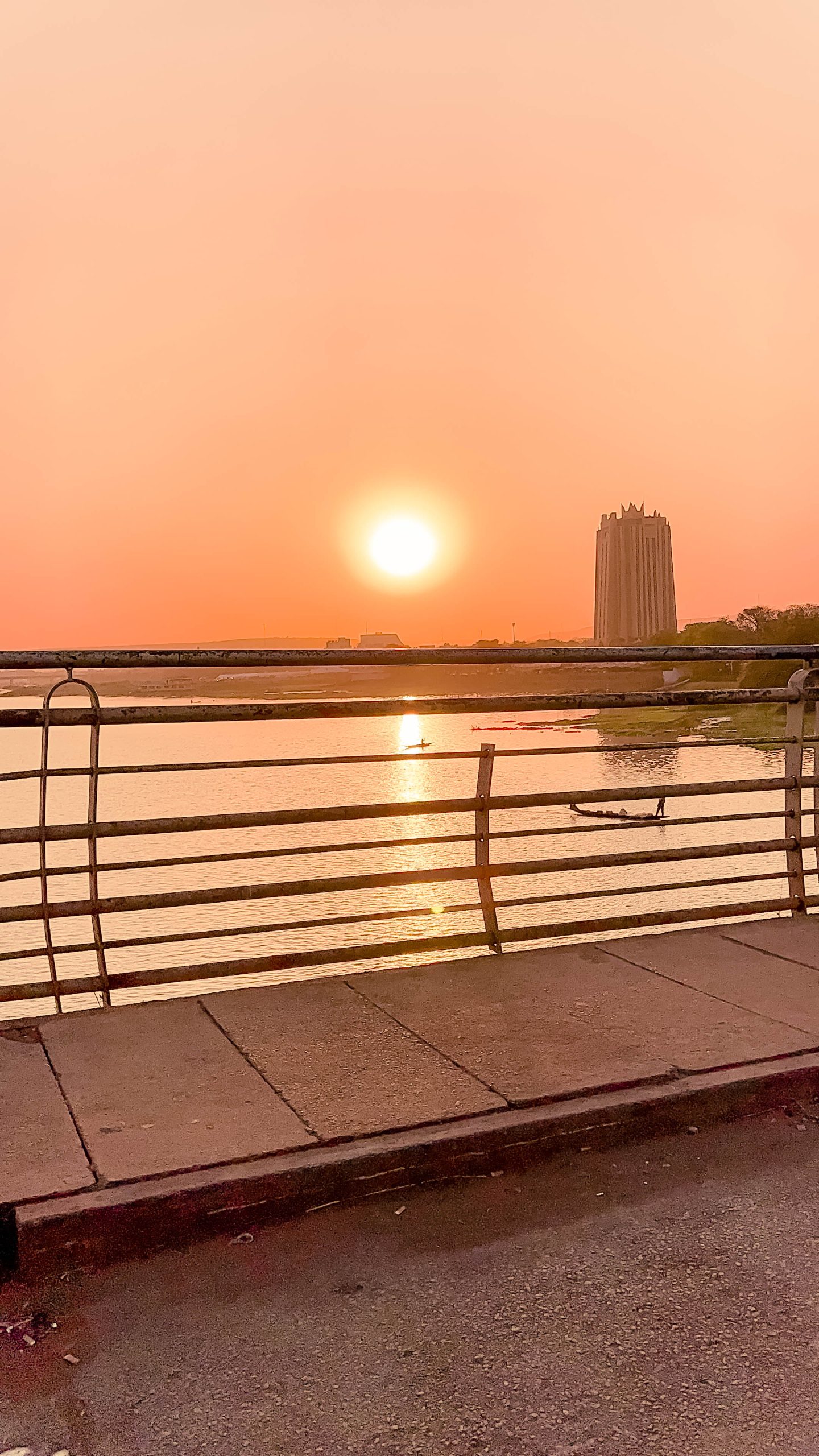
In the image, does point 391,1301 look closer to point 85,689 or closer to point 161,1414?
point 161,1414

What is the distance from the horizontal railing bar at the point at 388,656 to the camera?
181 inches

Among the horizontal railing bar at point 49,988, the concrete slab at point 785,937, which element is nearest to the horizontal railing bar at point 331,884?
the horizontal railing bar at point 49,988

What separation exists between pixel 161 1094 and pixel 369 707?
2088mm

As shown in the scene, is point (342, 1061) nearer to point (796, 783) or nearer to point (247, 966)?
point (247, 966)

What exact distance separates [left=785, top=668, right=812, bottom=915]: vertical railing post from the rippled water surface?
25720 millimetres

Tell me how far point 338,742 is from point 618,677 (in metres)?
44.3

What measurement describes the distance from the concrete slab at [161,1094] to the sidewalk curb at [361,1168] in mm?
113

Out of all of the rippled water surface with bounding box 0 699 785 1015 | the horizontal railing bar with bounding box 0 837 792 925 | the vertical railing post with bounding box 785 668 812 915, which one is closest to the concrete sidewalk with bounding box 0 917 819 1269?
the horizontal railing bar with bounding box 0 837 792 925

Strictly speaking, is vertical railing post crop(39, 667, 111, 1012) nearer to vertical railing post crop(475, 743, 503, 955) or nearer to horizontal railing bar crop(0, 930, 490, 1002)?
horizontal railing bar crop(0, 930, 490, 1002)

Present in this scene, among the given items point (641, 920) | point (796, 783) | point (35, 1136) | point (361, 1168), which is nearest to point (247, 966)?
point (35, 1136)

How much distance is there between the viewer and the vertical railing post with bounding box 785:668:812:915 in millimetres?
6195

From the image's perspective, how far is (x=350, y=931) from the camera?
7312 centimetres

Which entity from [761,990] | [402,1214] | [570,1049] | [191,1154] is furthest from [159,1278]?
[761,990]

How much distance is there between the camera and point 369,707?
5.35 metres
